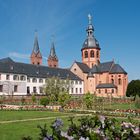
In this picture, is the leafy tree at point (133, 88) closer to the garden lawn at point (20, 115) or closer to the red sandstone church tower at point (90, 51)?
the red sandstone church tower at point (90, 51)

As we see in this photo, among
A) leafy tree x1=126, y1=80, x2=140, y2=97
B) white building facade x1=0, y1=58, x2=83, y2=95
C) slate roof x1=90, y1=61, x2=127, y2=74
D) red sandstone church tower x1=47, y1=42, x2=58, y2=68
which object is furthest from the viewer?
red sandstone church tower x1=47, y1=42, x2=58, y2=68

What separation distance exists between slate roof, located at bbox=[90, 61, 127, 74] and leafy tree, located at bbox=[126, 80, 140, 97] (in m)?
5.88

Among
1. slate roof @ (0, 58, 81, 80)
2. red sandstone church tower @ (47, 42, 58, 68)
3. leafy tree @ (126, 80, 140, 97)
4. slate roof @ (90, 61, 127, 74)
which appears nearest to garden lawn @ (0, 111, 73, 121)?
slate roof @ (0, 58, 81, 80)

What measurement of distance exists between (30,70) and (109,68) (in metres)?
24.7

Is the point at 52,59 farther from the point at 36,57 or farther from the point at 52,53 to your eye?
the point at 36,57

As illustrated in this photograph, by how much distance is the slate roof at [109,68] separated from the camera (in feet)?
257

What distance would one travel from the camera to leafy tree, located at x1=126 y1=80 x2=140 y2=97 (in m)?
70.7

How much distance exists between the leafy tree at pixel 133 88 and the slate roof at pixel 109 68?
5.88 metres

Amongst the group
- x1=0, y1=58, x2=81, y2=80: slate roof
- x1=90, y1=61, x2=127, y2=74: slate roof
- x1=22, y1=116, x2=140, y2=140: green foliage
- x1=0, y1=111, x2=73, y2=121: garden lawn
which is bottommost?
x1=0, y1=111, x2=73, y2=121: garden lawn

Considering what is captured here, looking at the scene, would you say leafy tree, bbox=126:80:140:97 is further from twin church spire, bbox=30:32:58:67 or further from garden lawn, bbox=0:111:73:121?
garden lawn, bbox=0:111:73:121

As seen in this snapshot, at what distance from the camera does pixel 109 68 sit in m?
79.8

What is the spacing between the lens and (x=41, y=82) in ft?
224

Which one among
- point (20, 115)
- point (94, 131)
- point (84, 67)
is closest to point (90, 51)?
point (84, 67)

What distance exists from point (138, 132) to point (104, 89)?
7403 cm
